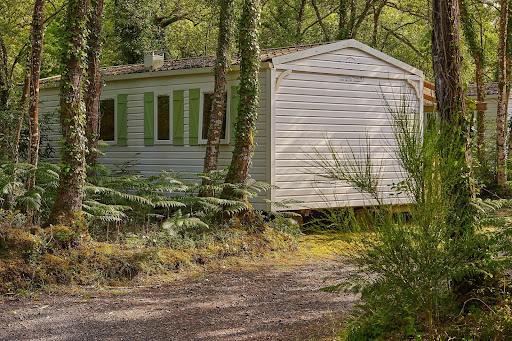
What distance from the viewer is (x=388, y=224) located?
173 inches

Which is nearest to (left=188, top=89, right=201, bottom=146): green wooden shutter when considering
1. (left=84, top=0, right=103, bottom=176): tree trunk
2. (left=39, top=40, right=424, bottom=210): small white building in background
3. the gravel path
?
(left=39, top=40, right=424, bottom=210): small white building in background

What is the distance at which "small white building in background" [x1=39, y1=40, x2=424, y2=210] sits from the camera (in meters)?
11.1

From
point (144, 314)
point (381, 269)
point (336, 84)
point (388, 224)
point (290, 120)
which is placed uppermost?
point (336, 84)

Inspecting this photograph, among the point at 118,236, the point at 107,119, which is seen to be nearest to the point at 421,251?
the point at 118,236

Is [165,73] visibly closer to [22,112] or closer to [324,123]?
[324,123]

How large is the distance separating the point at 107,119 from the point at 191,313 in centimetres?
896

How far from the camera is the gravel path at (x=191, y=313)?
525 cm

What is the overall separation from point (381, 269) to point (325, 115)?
756 cm

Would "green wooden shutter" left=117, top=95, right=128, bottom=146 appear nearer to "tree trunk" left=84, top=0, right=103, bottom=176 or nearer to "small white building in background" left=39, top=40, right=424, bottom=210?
"small white building in background" left=39, top=40, right=424, bottom=210

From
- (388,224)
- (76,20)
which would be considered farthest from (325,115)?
(388,224)

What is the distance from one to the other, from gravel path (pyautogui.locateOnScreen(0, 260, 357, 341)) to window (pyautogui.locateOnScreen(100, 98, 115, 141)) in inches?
289

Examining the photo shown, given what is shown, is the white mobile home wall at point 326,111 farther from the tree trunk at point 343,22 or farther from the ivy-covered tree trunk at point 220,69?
the tree trunk at point 343,22

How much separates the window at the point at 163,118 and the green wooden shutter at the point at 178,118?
0.66 feet

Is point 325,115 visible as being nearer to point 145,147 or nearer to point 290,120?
point 290,120
